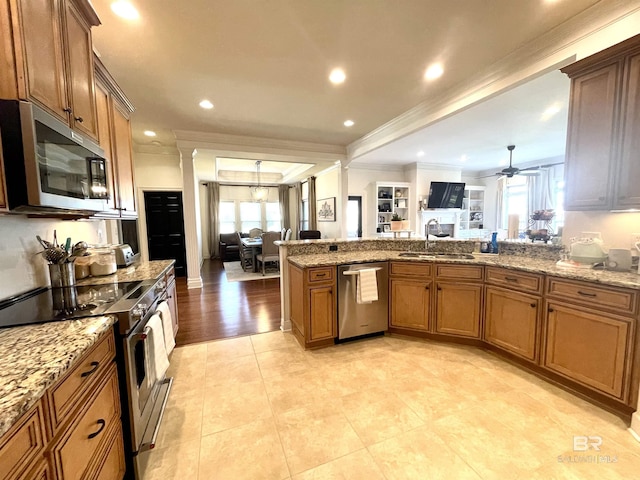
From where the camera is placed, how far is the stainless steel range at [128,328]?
52.6 inches

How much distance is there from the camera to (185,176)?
480cm

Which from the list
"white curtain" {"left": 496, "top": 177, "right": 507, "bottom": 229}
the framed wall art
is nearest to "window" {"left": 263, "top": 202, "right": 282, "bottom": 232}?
the framed wall art

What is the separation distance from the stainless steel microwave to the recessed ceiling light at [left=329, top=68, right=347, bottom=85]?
91.1 inches

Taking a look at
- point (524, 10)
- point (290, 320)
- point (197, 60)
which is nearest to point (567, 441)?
point (290, 320)

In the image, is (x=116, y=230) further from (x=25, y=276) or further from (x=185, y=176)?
(x=25, y=276)

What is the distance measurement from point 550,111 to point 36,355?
18.4 feet

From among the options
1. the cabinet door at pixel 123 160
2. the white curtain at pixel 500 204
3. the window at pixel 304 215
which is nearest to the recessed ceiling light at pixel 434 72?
the cabinet door at pixel 123 160

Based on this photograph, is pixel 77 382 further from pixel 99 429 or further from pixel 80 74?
pixel 80 74

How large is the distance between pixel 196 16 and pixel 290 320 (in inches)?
118

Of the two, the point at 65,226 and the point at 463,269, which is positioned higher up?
the point at 65,226

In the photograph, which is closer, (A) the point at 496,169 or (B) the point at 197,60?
(B) the point at 197,60

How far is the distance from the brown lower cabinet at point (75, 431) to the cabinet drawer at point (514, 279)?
9.65ft

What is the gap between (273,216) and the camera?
10.0m

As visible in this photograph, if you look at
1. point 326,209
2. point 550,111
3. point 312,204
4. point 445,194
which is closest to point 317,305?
point 550,111
